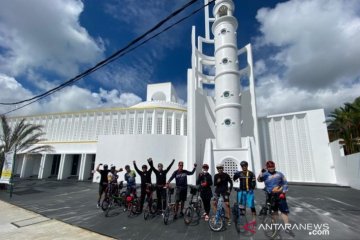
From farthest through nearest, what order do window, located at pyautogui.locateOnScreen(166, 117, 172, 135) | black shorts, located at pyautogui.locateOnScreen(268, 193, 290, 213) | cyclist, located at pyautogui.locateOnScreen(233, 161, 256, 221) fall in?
window, located at pyautogui.locateOnScreen(166, 117, 172, 135) < cyclist, located at pyautogui.locateOnScreen(233, 161, 256, 221) < black shorts, located at pyautogui.locateOnScreen(268, 193, 290, 213)

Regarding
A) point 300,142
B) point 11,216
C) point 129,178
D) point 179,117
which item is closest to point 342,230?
point 129,178

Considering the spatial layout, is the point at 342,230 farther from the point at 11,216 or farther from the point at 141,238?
the point at 11,216

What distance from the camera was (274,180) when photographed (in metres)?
4.86

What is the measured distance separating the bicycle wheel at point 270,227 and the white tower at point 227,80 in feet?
43.1

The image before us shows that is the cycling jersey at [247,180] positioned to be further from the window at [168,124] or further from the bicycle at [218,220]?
the window at [168,124]

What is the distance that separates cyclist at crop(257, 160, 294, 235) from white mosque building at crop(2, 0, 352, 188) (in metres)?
12.1

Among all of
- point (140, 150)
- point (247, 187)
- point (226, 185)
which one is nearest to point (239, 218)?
point (247, 187)

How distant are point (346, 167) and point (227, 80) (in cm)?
1331

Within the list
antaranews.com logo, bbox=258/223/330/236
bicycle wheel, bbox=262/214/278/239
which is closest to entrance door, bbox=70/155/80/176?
antaranews.com logo, bbox=258/223/330/236

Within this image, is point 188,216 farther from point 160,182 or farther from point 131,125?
point 131,125

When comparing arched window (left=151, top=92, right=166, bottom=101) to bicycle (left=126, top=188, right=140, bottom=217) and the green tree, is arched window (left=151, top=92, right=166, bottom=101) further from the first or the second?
bicycle (left=126, top=188, right=140, bottom=217)

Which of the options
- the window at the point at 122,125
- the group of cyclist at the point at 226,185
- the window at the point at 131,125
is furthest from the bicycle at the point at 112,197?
the window at the point at 122,125

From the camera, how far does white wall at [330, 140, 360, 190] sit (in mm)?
13750

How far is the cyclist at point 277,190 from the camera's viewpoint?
181 inches
